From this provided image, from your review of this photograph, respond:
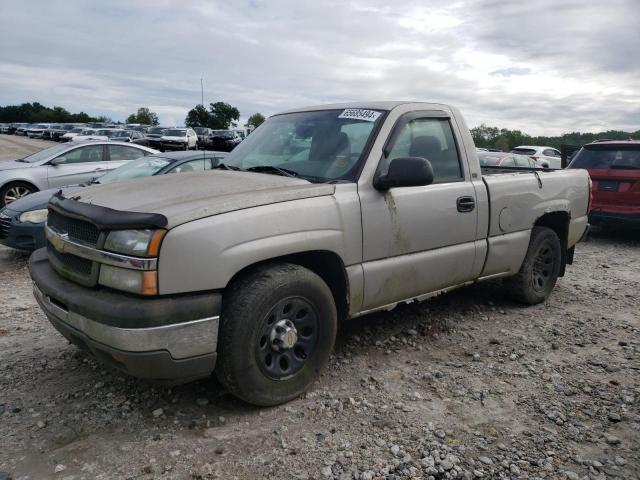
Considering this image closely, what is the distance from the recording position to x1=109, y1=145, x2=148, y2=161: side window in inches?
400

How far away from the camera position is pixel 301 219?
3086 millimetres

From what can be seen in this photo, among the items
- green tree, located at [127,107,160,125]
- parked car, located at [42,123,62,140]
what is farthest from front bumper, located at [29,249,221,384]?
green tree, located at [127,107,160,125]

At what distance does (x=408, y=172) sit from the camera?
11.0 ft

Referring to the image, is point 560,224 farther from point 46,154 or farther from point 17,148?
point 17,148

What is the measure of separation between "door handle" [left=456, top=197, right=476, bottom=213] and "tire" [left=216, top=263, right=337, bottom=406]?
1.42 m

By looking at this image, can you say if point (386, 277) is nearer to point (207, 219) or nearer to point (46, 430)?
point (207, 219)

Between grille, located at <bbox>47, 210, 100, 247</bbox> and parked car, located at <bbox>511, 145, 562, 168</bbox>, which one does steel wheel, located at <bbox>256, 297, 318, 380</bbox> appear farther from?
parked car, located at <bbox>511, 145, 562, 168</bbox>

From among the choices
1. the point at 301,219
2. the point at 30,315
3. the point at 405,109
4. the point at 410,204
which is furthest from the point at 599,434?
the point at 30,315

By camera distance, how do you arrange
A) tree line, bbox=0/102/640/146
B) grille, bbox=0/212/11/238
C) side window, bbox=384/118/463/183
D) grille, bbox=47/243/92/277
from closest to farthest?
grille, bbox=47/243/92/277
side window, bbox=384/118/463/183
grille, bbox=0/212/11/238
tree line, bbox=0/102/640/146

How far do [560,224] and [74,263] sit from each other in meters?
4.49

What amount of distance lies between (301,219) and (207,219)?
0.59 m

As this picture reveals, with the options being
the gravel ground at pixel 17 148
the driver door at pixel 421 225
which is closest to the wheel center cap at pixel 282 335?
the driver door at pixel 421 225

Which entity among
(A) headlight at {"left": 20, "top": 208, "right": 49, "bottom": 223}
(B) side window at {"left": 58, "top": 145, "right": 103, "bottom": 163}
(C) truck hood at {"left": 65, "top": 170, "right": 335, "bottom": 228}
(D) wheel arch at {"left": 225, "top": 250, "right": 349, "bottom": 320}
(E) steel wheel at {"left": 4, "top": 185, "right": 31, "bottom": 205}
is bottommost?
(E) steel wheel at {"left": 4, "top": 185, "right": 31, "bottom": 205}

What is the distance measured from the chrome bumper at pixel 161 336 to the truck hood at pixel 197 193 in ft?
1.72
